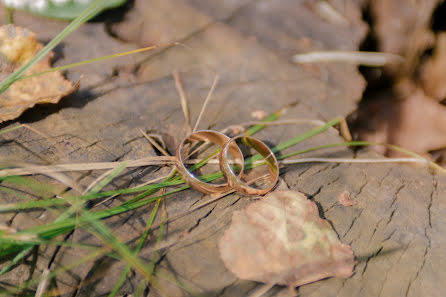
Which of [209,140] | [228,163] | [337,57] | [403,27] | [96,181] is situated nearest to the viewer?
[96,181]

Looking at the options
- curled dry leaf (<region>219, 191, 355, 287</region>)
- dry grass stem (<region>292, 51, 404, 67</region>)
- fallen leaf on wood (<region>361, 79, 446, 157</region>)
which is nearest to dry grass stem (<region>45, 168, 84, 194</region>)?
curled dry leaf (<region>219, 191, 355, 287</region>)

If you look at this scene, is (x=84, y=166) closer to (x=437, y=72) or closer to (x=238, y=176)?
(x=238, y=176)

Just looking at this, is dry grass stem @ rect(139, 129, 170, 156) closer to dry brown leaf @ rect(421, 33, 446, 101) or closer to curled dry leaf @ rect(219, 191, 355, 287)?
curled dry leaf @ rect(219, 191, 355, 287)

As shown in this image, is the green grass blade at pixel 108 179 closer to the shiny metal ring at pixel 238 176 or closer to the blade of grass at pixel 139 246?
A: the blade of grass at pixel 139 246

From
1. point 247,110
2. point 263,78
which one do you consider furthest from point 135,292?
point 263,78

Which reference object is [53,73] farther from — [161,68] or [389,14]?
[389,14]

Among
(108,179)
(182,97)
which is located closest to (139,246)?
(108,179)
